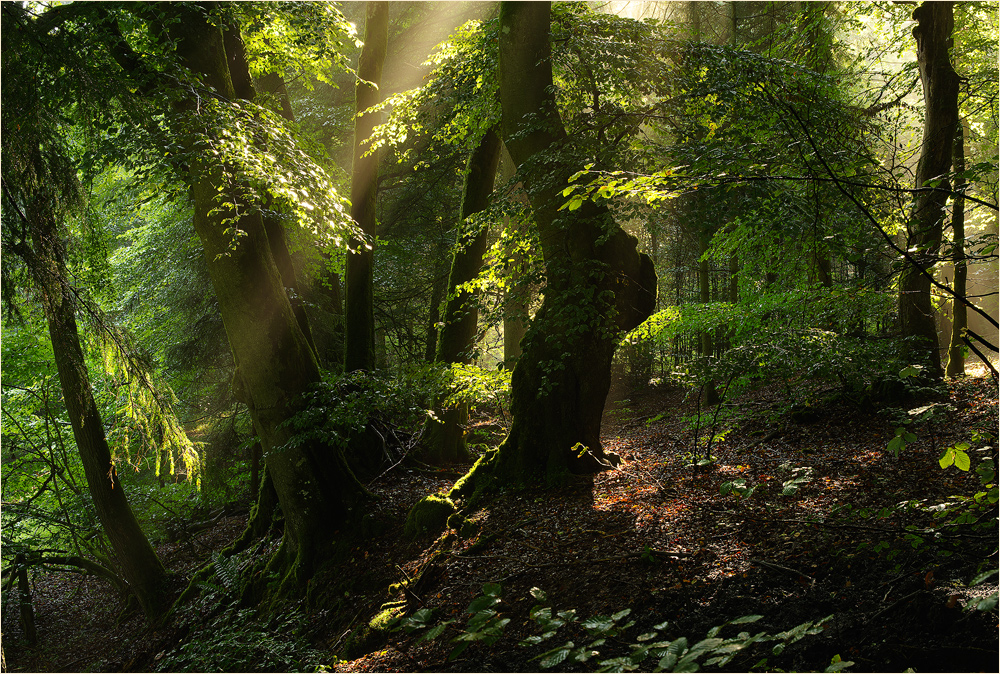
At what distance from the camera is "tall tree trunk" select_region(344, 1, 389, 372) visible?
8523 mm

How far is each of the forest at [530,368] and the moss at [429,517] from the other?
3 centimetres

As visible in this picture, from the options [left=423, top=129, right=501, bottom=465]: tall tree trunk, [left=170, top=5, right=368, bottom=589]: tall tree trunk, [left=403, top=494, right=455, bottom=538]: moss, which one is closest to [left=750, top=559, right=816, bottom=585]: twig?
[left=403, top=494, right=455, bottom=538]: moss

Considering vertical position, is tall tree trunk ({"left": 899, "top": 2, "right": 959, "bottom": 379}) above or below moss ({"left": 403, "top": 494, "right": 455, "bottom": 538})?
above

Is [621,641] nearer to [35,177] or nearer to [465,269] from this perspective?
[35,177]

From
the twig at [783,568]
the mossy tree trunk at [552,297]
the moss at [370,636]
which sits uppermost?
the mossy tree trunk at [552,297]

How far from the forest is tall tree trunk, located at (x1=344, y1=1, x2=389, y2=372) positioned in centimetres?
5

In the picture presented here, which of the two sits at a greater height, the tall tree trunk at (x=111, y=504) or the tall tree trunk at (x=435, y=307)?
the tall tree trunk at (x=435, y=307)

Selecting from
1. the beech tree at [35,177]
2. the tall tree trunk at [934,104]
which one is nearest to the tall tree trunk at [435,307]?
the beech tree at [35,177]

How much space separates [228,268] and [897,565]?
6344 millimetres

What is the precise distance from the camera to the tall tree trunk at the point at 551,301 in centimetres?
575

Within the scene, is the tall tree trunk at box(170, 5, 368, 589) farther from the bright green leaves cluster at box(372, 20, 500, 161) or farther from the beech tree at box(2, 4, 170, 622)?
the bright green leaves cluster at box(372, 20, 500, 161)

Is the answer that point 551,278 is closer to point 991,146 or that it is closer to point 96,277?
point 96,277

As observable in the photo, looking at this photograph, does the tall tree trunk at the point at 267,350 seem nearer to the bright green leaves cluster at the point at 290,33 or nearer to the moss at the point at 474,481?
the bright green leaves cluster at the point at 290,33

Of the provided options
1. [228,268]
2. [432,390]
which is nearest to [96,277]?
[228,268]
